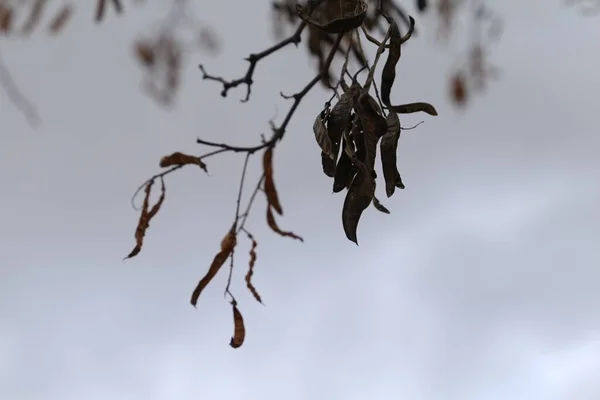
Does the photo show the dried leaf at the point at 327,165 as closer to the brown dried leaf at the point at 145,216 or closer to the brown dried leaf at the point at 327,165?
the brown dried leaf at the point at 327,165

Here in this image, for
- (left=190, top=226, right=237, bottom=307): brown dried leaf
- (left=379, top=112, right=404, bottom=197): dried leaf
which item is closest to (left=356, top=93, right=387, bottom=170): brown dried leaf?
(left=379, top=112, right=404, bottom=197): dried leaf

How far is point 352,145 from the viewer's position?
29.1 inches

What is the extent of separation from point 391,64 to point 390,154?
117mm

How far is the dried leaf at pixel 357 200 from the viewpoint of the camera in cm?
69

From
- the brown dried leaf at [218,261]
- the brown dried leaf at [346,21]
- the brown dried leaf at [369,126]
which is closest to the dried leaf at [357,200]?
the brown dried leaf at [369,126]

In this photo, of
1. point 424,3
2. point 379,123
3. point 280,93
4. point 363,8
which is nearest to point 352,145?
point 379,123

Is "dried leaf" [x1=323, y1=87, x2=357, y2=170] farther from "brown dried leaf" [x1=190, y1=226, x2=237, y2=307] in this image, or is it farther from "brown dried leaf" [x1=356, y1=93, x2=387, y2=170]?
"brown dried leaf" [x1=190, y1=226, x2=237, y2=307]

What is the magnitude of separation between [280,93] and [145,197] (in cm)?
25

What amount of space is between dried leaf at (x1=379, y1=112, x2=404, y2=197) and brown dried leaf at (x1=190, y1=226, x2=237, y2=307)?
0.30 meters

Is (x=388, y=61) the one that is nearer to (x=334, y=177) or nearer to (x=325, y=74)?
(x=334, y=177)

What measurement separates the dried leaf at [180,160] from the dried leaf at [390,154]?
0.33 m

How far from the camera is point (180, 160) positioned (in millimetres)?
983

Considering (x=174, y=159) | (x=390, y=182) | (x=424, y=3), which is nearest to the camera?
(x=390, y=182)

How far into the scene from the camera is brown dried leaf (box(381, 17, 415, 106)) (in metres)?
0.76
